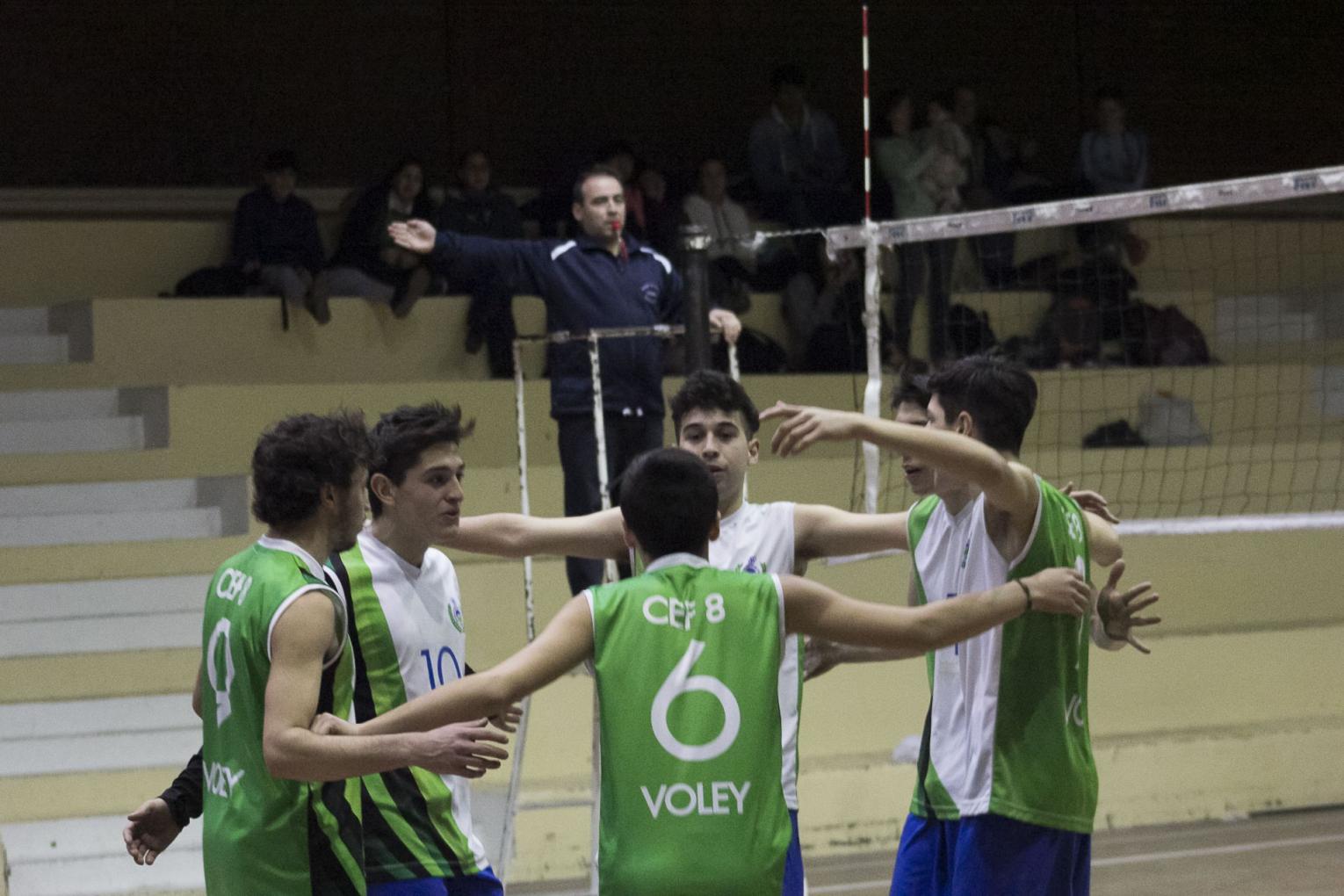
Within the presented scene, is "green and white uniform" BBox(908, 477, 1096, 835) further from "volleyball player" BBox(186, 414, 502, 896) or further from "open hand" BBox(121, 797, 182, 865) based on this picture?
"open hand" BBox(121, 797, 182, 865)

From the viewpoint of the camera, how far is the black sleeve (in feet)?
11.9

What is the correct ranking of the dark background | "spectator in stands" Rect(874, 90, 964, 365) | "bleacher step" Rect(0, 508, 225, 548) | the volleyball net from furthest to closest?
the dark background < the volleyball net < "spectator in stands" Rect(874, 90, 964, 365) < "bleacher step" Rect(0, 508, 225, 548)

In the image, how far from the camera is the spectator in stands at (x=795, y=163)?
10.8 m

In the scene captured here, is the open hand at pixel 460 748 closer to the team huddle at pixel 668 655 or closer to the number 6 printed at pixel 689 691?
the team huddle at pixel 668 655

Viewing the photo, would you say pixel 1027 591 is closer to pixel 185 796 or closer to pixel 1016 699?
pixel 1016 699

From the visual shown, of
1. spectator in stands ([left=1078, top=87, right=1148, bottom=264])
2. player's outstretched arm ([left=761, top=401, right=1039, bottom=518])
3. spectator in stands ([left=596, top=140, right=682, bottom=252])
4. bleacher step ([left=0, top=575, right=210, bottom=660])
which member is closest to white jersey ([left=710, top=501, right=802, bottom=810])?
player's outstretched arm ([left=761, top=401, right=1039, bottom=518])

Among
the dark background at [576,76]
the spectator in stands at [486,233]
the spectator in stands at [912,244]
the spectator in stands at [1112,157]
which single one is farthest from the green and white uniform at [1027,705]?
the spectator in stands at [1112,157]

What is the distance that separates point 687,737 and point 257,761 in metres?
0.85

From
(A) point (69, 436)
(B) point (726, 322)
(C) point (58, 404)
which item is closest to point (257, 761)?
(B) point (726, 322)

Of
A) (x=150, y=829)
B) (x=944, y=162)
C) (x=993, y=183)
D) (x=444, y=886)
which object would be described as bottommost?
(x=444, y=886)

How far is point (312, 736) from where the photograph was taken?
122 inches

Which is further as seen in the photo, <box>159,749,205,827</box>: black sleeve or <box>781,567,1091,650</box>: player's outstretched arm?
<box>159,749,205,827</box>: black sleeve

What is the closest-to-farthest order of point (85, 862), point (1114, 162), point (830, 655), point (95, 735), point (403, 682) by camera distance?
point (403, 682)
point (830, 655)
point (85, 862)
point (95, 735)
point (1114, 162)

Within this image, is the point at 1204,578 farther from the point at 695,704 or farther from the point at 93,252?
the point at 695,704
